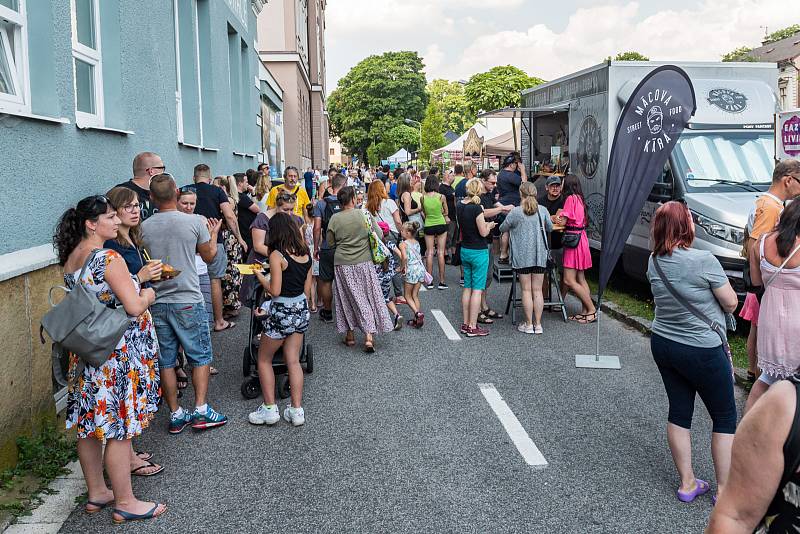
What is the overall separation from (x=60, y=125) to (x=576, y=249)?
20.7 ft

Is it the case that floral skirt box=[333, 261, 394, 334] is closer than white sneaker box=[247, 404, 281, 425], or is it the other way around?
white sneaker box=[247, 404, 281, 425]

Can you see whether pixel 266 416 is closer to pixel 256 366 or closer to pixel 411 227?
pixel 256 366

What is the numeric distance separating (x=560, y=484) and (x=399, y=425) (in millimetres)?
1545

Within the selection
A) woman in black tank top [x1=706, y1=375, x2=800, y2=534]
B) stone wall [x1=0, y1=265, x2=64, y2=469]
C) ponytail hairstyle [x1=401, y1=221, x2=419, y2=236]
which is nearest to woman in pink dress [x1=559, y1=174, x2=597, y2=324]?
ponytail hairstyle [x1=401, y1=221, x2=419, y2=236]

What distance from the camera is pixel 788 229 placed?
4.11 meters

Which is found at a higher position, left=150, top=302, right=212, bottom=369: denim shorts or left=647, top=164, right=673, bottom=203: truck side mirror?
left=647, top=164, right=673, bottom=203: truck side mirror

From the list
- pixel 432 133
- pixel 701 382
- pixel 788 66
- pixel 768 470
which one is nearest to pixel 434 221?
pixel 701 382

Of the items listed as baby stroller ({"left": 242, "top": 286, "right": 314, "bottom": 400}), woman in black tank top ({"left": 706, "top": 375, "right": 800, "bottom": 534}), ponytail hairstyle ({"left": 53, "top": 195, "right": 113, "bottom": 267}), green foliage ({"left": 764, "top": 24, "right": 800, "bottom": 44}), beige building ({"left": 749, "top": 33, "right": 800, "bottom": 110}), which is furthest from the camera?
green foliage ({"left": 764, "top": 24, "right": 800, "bottom": 44})

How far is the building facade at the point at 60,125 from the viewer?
527 cm

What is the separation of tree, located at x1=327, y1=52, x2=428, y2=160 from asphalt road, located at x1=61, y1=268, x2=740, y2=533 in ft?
238

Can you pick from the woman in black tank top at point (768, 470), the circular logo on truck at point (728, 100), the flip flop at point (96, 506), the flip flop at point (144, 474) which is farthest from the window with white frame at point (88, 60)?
the circular logo on truck at point (728, 100)

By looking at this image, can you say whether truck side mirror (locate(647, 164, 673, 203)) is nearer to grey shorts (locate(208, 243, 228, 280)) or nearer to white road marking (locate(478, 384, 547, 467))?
white road marking (locate(478, 384, 547, 467))

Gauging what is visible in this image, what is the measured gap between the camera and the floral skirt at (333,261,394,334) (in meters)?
8.34

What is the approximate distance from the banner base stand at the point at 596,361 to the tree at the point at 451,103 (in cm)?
10812
